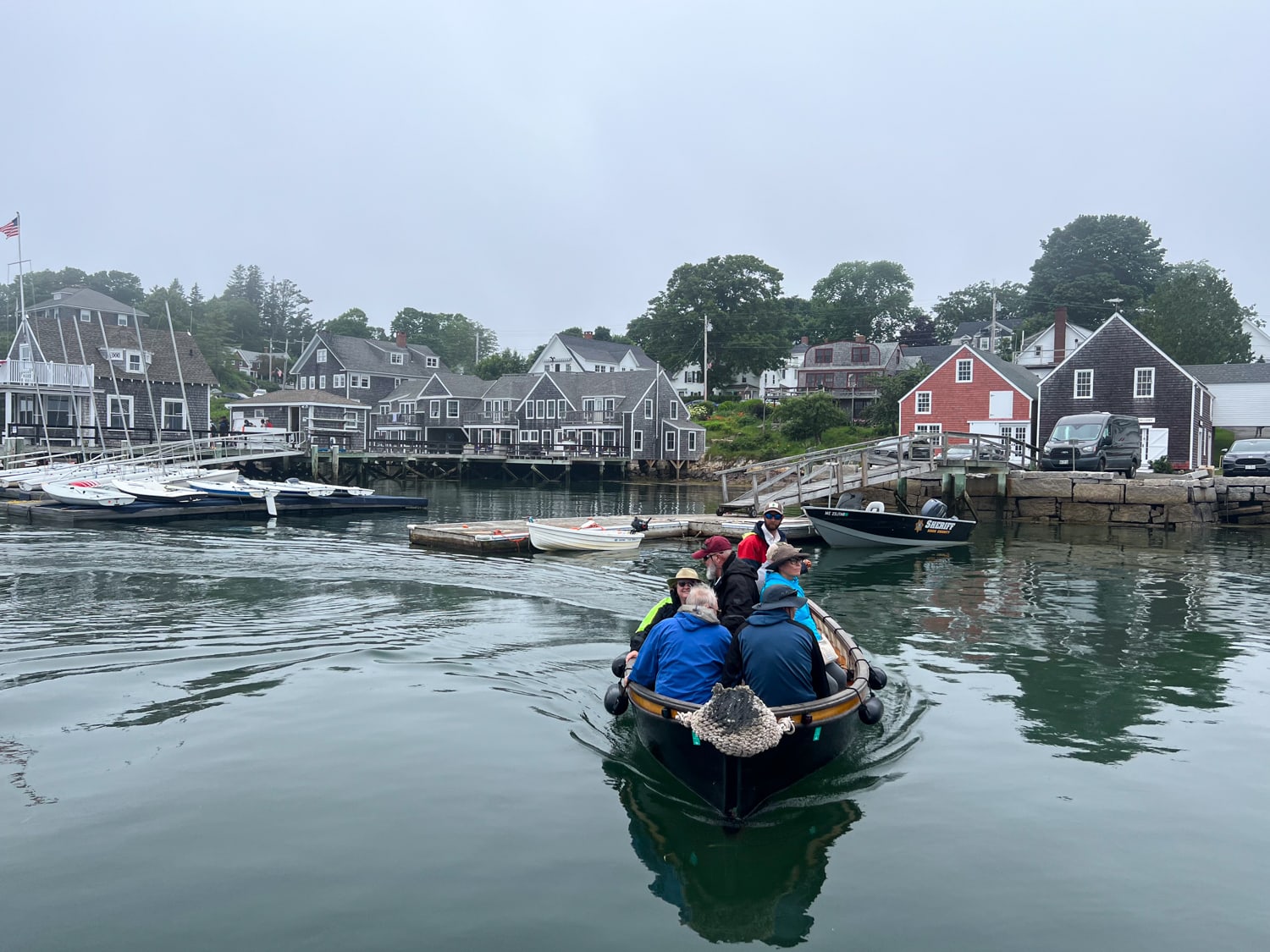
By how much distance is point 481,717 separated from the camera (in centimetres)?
1082

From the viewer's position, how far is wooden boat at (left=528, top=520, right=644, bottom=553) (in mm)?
25672

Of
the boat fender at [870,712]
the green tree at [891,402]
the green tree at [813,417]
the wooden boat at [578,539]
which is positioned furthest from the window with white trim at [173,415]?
the boat fender at [870,712]

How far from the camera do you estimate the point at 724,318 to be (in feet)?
302

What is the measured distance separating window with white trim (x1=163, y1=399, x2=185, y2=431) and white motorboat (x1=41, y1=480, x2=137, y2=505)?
32.2 meters

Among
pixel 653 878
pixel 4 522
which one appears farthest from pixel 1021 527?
pixel 4 522

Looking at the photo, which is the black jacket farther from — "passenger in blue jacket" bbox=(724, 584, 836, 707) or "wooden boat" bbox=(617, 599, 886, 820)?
"wooden boat" bbox=(617, 599, 886, 820)

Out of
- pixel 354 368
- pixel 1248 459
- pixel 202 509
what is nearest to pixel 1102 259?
pixel 1248 459

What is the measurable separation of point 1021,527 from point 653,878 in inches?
1294

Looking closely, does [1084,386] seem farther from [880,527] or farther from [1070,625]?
[1070,625]

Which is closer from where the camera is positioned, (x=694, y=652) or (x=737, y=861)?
(x=737, y=861)

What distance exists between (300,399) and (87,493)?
4548 centimetres

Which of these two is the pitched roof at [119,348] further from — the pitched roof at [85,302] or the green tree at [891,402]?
the green tree at [891,402]

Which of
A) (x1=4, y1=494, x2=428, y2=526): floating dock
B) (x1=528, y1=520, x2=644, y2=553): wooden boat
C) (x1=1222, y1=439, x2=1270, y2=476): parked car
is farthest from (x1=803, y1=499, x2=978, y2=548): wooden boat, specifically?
(x1=4, y1=494, x2=428, y2=526): floating dock

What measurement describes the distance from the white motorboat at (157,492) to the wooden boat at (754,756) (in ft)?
102
